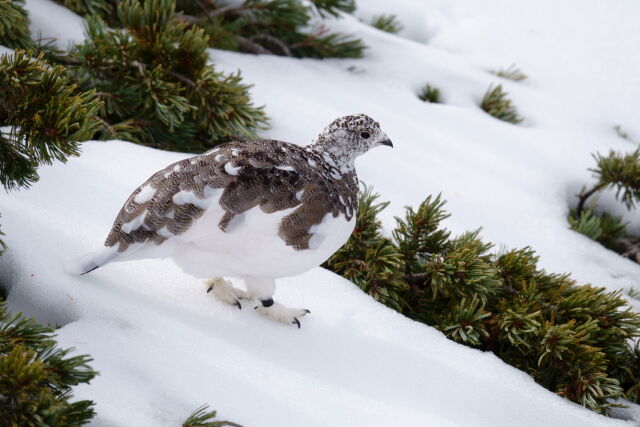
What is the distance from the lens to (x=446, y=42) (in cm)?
452

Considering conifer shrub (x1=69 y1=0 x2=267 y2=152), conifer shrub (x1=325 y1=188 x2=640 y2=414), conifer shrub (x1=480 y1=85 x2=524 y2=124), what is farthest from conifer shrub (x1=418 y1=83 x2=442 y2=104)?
conifer shrub (x1=325 y1=188 x2=640 y2=414)

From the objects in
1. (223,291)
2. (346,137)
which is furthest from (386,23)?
(223,291)

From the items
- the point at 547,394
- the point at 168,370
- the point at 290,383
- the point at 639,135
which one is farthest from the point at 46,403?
the point at 639,135

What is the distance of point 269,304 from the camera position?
194cm

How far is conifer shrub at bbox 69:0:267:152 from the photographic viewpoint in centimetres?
252

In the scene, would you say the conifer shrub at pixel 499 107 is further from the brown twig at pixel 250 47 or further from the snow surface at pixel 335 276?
the brown twig at pixel 250 47

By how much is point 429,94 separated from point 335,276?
6.03ft

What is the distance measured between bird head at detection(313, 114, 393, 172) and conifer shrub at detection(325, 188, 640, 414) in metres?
0.34

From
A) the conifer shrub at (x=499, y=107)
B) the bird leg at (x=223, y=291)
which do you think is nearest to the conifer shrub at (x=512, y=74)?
the conifer shrub at (x=499, y=107)

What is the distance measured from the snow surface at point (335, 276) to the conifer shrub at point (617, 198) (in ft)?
0.25

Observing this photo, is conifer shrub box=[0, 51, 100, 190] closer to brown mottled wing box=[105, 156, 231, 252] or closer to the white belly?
brown mottled wing box=[105, 156, 231, 252]

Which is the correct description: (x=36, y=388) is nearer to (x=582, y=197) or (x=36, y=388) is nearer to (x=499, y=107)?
(x=582, y=197)

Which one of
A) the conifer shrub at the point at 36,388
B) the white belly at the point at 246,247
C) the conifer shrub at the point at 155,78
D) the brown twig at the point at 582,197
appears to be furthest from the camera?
the brown twig at the point at 582,197

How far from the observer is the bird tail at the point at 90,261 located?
173 centimetres
